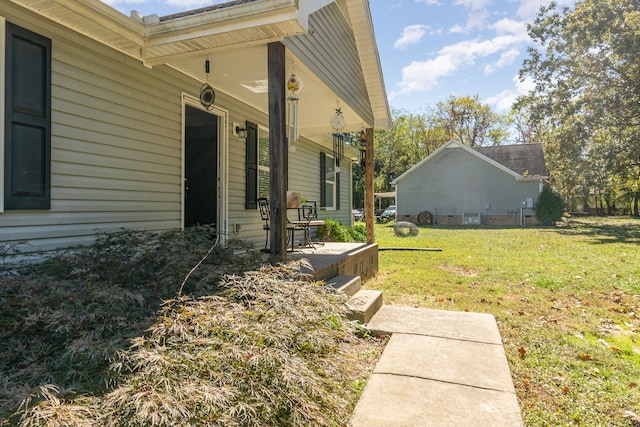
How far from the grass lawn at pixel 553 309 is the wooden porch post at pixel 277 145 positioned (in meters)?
2.02

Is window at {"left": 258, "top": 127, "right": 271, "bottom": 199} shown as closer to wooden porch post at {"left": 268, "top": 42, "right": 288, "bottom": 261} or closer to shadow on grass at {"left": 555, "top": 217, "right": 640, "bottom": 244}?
wooden porch post at {"left": 268, "top": 42, "right": 288, "bottom": 261}

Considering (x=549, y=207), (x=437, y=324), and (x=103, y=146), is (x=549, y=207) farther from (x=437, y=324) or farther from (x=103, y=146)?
(x=103, y=146)

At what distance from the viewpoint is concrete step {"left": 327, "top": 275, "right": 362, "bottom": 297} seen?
4008mm

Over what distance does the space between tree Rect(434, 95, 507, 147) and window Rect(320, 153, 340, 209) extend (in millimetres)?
27761

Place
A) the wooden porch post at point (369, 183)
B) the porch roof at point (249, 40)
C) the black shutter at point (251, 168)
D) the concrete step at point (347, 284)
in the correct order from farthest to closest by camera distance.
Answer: the wooden porch post at point (369, 183) < the black shutter at point (251, 168) < the concrete step at point (347, 284) < the porch roof at point (249, 40)

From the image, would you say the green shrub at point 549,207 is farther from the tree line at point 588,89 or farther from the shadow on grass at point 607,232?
the tree line at point 588,89

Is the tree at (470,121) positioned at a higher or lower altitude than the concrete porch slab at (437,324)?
higher

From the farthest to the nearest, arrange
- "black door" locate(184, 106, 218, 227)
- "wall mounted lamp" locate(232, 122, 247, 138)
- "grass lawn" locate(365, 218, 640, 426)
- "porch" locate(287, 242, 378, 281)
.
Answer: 1. "wall mounted lamp" locate(232, 122, 247, 138)
2. "black door" locate(184, 106, 218, 227)
3. "porch" locate(287, 242, 378, 281)
4. "grass lawn" locate(365, 218, 640, 426)

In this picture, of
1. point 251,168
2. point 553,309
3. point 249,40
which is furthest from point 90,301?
Answer: point 553,309

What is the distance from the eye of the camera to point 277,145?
10.9ft

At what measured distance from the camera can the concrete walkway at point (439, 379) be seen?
2.00 m

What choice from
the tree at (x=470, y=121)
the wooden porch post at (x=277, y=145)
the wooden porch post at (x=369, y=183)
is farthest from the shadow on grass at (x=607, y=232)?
the tree at (x=470, y=121)

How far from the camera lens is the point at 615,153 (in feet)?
52.4

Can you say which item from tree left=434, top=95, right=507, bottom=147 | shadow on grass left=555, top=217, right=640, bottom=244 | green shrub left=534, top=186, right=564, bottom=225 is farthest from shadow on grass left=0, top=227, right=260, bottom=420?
tree left=434, top=95, right=507, bottom=147
